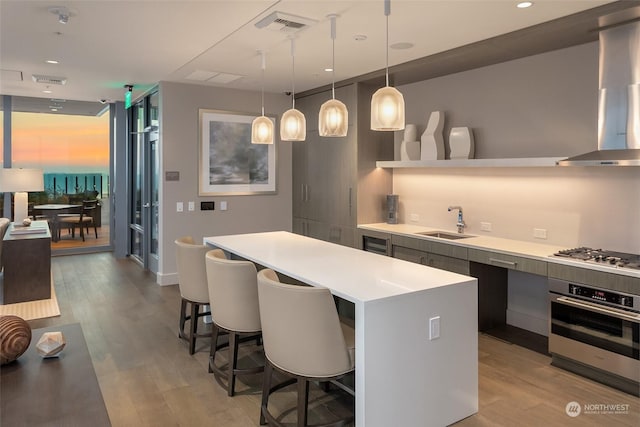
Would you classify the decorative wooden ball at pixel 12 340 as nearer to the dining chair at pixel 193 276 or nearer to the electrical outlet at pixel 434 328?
the dining chair at pixel 193 276

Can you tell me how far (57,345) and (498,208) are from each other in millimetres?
4108

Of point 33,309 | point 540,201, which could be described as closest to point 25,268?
point 33,309

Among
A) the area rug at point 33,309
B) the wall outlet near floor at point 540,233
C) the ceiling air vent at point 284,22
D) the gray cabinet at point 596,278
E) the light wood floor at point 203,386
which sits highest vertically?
the ceiling air vent at point 284,22

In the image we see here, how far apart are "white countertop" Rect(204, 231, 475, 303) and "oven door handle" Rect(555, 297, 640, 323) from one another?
1.25m

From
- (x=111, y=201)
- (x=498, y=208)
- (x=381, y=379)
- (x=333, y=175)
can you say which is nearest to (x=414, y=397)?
(x=381, y=379)

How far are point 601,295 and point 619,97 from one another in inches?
56.8

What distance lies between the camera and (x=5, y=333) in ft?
5.70

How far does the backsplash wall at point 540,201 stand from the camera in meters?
3.67

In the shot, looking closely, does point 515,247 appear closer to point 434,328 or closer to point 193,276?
point 434,328

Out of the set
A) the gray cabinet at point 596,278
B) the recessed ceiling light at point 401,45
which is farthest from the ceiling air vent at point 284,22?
the gray cabinet at point 596,278

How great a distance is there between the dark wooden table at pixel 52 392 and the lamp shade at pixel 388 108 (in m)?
1.98

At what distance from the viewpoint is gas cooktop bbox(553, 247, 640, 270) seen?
3206mm

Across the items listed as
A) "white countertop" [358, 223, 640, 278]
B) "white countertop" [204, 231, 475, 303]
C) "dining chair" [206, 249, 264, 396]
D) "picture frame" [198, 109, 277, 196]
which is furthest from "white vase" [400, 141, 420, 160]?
"dining chair" [206, 249, 264, 396]

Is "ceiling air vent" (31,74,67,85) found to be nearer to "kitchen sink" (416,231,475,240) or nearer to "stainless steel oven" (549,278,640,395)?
"kitchen sink" (416,231,475,240)
